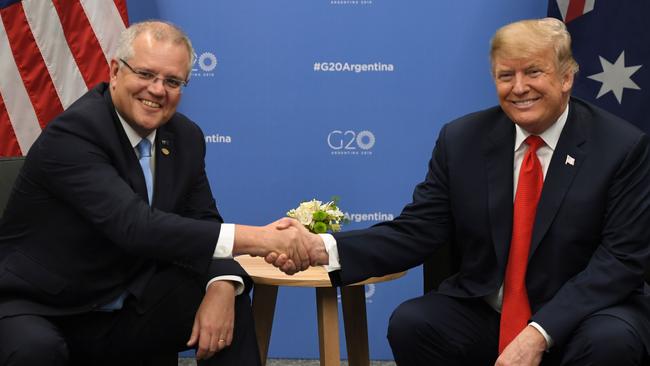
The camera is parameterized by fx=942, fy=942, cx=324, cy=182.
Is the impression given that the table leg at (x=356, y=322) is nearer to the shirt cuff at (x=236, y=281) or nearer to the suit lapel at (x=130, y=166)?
the shirt cuff at (x=236, y=281)

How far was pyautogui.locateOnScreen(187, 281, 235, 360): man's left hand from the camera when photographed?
99.3 inches

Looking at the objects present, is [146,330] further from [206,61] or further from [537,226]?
[206,61]

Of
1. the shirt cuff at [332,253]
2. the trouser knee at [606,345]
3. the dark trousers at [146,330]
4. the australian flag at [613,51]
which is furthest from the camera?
the australian flag at [613,51]

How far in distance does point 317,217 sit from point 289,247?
1.85 feet

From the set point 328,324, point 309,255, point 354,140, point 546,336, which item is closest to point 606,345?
point 546,336

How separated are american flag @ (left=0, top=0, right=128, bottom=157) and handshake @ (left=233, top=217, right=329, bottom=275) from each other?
1.59 meters

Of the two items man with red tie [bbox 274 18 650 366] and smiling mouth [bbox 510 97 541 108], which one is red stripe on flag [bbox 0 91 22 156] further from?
smiling mouth [bbox 510 97 541 108]

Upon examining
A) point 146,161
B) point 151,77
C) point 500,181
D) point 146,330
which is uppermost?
point 151,77

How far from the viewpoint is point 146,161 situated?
9.17 feet

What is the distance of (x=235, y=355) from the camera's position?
2.56 metres

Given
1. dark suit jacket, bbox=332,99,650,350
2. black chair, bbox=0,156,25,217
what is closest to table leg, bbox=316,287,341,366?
dark suit jacket, bbox=332,99,650,350

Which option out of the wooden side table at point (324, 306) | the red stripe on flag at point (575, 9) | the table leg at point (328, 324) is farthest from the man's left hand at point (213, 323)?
the red stripe on flag at point (575, 9)

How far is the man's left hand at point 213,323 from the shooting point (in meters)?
2.52

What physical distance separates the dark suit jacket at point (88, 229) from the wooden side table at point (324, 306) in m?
0.47
